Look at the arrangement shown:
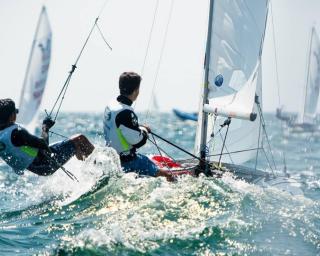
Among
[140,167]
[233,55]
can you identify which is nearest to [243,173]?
[233,55]

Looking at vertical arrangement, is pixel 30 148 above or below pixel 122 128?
below

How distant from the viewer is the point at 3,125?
5.76 m

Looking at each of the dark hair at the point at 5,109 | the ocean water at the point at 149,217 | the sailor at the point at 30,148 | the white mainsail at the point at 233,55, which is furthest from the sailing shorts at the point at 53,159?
the white mainsail at the point at 233,55

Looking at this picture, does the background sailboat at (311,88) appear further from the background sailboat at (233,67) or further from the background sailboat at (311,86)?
the background sailboat at (233,67)

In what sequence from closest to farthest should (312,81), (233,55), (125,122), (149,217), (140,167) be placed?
(149,217) → (125,122) → (140,167) → (233,55) → (312,81)

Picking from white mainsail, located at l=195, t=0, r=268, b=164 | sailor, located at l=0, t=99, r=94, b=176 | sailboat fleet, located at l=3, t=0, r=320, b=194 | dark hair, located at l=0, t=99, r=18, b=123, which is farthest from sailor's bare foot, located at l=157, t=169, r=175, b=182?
dark hair, located at l=0, t=99, r=18, b=123

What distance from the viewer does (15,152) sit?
588 centimetres

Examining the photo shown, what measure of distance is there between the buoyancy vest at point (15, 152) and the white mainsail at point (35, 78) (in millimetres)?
15415

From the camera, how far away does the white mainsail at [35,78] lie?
21.1 m

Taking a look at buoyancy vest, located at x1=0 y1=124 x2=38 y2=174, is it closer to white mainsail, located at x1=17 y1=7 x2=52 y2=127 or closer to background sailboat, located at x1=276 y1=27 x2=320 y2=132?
white mainsail, located at x1=17 y1=7 x2=52 y2=127

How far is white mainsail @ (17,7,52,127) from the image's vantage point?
2112 cm

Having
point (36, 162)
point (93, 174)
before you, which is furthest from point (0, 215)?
point (93, 174)

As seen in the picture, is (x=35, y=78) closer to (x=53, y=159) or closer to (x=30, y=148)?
(x=53, y=159)

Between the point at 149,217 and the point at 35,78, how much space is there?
17401 millimetres
